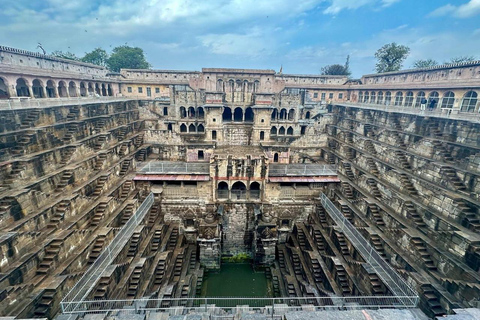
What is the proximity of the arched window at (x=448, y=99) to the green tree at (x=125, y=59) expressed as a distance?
6451cm

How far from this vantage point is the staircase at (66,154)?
646 inches

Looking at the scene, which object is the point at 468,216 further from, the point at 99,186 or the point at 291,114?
the point at 99,186

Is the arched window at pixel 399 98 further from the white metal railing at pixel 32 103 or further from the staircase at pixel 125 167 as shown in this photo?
the white metal railing at pixel 32 103

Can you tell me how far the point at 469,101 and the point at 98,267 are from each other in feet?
115

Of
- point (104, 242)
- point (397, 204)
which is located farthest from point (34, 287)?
point (397, 204)

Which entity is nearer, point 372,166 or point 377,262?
point 377,262

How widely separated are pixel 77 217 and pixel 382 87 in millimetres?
41808

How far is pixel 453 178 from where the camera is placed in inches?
560

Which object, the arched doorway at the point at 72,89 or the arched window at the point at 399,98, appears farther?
the arched doorway at the point at 72,89

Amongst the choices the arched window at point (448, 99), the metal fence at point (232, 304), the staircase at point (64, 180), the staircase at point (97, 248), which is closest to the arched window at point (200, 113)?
the staircase at point (64, 180)

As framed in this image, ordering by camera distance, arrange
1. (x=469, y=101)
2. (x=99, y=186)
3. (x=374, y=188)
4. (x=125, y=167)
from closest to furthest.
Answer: (x=99, y=186), (x=374, y=188), (x=125, y=167), (x=469, y=101)

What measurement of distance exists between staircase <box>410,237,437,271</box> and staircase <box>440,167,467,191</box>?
4397mm

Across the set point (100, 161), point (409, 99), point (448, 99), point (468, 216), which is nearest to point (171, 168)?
point (100, 161)

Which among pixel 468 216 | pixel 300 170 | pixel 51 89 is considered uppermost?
pixel 51 89
